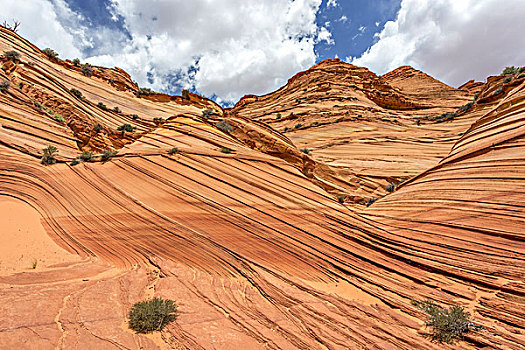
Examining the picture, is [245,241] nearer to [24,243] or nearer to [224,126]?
[24,243]

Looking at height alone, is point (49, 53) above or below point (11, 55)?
above

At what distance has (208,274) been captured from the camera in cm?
628

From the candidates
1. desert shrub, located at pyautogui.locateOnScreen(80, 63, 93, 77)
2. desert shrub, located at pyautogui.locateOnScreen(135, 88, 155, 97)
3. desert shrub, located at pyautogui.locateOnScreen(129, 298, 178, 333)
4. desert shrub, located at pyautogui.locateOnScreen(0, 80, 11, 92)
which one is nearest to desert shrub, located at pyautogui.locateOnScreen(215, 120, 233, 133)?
desert shrub, located at pyautogui.locateOnScreen(129, 298, 178, 333)

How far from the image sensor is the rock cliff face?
4.20 metres

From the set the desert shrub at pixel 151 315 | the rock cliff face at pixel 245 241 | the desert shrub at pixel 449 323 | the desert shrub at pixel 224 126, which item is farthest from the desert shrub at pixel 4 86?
the desert shrub at pixel 449 323

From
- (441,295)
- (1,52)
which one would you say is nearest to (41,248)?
(441,295)

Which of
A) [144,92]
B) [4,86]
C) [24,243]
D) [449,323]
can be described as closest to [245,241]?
[449,323]

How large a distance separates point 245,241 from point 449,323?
5232 millimetres

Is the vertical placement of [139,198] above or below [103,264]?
above

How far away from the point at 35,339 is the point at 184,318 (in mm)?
2264

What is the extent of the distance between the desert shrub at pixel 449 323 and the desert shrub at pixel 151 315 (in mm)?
5191

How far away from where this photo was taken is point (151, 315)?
13.9ft

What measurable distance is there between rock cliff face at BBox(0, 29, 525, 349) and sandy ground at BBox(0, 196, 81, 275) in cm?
6

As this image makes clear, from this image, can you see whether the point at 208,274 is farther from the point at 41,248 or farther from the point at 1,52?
the point at 1,52
